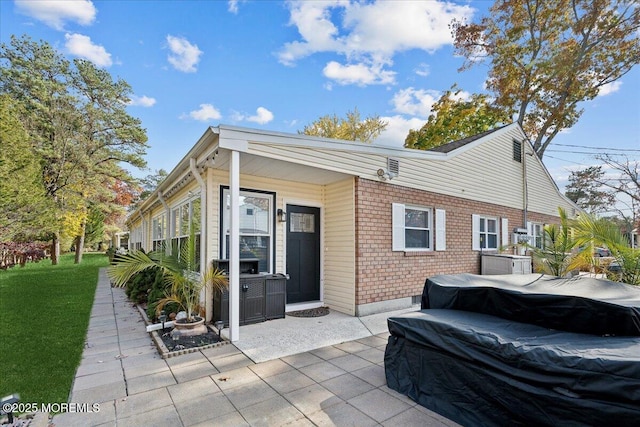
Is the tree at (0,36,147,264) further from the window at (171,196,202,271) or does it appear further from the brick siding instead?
the brick siding

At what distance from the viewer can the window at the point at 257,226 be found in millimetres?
5949

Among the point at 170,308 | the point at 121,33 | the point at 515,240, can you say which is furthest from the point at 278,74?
the point at 515,240

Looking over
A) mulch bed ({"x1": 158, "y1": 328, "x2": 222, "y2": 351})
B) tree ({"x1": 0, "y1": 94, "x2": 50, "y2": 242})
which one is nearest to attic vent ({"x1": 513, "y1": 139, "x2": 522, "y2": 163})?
mulch bed ({"x1": 158, "y1": 328, "x2": 222, "y2": 351})

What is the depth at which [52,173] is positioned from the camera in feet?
52.9

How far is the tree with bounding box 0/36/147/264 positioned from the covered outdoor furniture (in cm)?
1630

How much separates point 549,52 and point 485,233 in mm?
11915

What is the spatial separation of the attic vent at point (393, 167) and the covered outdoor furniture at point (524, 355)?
3.25 m

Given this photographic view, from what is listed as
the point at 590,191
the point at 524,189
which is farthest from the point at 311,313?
the point at 590,191

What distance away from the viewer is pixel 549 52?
1516cm

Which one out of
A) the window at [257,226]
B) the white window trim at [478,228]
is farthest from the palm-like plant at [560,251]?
the window at [257,226]

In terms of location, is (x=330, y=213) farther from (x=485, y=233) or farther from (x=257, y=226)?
(x=485, y=233)

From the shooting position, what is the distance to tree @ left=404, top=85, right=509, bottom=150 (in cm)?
1739

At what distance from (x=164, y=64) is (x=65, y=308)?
23.7 ft

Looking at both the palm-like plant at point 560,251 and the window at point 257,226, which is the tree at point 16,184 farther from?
the palm-like plant at point 560,251
